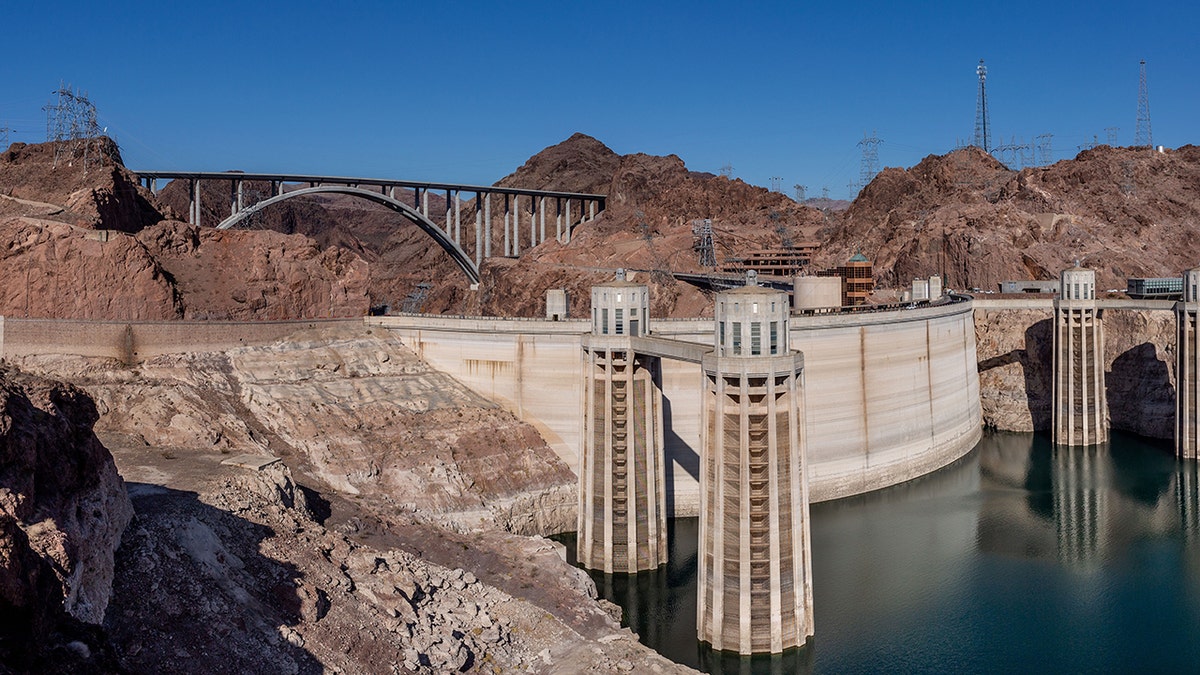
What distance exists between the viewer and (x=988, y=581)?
2122 inches

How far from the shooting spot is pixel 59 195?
71312 millimetres

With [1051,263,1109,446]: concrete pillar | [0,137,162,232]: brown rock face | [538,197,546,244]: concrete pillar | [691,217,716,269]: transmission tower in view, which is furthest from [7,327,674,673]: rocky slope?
[538,197,546,244]: concrete pillar

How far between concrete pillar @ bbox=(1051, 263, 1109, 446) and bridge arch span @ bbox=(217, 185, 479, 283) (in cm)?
6807

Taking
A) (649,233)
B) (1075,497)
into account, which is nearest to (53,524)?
(1075,497)

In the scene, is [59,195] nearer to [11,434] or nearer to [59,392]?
[59,392]

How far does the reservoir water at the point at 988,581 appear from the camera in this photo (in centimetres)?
4388

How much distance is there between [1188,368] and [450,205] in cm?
8929

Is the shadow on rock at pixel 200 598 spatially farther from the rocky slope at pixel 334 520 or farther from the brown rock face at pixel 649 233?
the brown rock face at pixel 649 233

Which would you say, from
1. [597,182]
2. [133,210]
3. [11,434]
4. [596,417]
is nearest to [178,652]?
[11,434]

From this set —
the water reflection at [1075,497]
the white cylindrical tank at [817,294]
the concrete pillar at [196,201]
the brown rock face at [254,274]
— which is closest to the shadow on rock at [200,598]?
the brown rock face at [254,274]

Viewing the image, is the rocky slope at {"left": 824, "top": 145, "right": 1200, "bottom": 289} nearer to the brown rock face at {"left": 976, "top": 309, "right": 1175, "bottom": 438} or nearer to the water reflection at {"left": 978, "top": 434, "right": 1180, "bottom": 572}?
the brown rock face at {"left": 976, "top": 309, "right": 1175, "bottom": 438}

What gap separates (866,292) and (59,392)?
72638 millimetres

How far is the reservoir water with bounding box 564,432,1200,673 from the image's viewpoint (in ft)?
144

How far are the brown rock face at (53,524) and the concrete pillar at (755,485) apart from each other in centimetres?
2290
